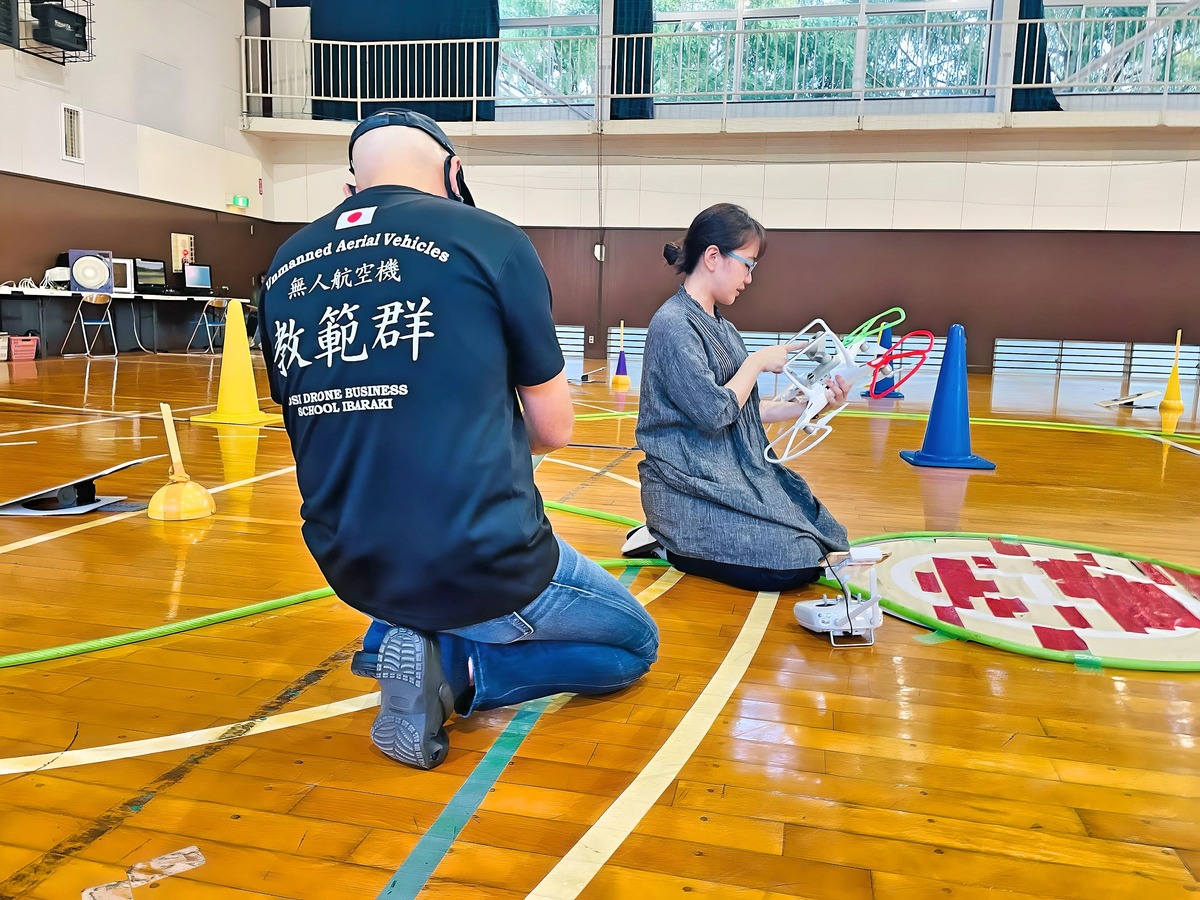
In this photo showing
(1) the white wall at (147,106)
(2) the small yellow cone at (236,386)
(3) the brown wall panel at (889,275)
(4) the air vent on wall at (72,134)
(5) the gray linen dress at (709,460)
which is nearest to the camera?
(5) the gray linen dress at (709,460)

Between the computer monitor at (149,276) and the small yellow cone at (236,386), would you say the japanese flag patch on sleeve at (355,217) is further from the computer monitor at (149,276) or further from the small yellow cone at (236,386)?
the computer monitor at (149,276)

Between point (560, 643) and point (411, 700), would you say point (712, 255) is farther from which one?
Result: point (411, 700)

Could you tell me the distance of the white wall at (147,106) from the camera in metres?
9.49

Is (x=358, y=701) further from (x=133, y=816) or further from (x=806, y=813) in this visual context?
(x=806, y=813)

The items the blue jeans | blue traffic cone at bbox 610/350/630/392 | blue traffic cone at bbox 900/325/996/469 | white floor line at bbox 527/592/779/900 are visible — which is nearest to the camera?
white floor line at bbox 527/592/779/900

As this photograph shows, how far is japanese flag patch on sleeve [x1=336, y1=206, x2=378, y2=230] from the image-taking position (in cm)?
138

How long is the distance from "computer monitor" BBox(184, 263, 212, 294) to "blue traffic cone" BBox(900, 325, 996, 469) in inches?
409

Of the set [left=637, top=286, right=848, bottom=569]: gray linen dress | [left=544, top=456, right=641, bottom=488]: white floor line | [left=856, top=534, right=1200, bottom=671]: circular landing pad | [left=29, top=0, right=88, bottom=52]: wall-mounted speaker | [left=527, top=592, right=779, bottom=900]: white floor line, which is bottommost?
[left=527, top=592, right=779, bottom=900]: white floor line

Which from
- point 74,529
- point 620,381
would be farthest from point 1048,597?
point 620,381

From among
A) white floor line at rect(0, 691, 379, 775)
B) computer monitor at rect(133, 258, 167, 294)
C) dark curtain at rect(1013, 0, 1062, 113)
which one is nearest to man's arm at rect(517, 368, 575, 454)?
white floor line at rect(0, 691, 379, 775)

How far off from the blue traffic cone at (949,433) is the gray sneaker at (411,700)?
3.76 m

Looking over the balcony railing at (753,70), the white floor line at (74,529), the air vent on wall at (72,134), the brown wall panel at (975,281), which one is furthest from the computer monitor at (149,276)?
the white floor line at (74,529)

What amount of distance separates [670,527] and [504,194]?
11.4 metres

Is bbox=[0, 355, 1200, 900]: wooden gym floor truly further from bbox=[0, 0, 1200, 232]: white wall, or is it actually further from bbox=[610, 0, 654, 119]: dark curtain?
bbox=[610, 0, 654, 119]: dark curtain
